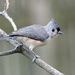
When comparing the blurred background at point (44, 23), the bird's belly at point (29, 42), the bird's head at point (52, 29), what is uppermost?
the bird's head at point (52, 29)

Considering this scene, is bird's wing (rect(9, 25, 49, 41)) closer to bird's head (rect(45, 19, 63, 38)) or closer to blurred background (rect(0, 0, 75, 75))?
bird's head (rect(45, 19, 63, 38))

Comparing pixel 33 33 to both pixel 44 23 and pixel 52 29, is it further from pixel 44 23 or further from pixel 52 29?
pixel 44 23

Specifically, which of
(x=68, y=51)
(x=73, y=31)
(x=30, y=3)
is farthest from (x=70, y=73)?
(x=30, y=3)

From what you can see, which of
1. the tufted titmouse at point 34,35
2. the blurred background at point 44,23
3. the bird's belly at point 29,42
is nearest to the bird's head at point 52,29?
the tufted titmouse at point 34,35

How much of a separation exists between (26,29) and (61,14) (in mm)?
1882

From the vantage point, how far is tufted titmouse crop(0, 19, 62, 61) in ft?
9.08

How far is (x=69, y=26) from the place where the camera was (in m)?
4.61

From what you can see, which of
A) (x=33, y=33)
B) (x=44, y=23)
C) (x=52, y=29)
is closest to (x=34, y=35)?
(x=33, y=33)

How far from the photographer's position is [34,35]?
285 centimetres

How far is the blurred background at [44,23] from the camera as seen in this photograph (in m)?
4.53

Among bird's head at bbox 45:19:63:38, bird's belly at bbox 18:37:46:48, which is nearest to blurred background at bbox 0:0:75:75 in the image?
bird's head at bbox 45:19:63:38

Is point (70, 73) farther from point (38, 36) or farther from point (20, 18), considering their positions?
point (38, 36)

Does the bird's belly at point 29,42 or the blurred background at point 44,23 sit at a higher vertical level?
the bird's belly at point 29,42

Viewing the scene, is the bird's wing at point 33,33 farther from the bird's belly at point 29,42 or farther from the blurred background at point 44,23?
the blurred background at point 44,23
